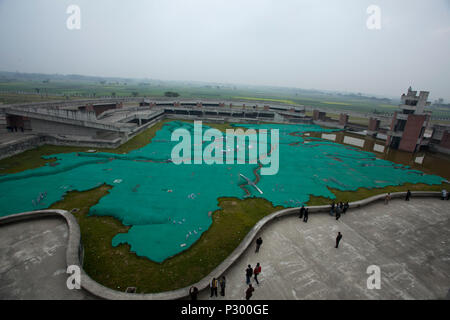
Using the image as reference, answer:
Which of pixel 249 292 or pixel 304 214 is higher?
pixel 249 292

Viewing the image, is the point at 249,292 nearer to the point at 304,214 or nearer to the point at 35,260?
the point at 304,214

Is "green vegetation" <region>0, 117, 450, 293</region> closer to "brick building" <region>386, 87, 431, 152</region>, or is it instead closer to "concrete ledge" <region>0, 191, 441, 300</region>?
"concrete ledge" <region>0, 191, 441, 300</region>

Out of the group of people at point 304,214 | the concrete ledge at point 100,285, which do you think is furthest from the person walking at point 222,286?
the group of people at point 304,214

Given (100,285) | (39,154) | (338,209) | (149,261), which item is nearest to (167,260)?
(149,261)

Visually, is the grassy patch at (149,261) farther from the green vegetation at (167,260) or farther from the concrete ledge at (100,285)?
the concrete ledge at (100,285)

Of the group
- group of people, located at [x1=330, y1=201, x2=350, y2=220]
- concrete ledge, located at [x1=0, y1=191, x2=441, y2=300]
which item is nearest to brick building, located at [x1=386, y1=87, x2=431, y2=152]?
concrete ledge, located at [x1=0, y1=191, x2=441, y2=300]

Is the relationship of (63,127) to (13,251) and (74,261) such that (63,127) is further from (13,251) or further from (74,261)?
(74,261)

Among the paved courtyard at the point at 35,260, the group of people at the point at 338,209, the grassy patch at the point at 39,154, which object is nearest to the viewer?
the paved courtyard at the point at 35,260

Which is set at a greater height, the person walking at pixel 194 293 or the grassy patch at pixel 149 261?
the person walking at pixel 194 293

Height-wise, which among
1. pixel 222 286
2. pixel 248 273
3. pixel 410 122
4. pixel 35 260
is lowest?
pixel 35 260
